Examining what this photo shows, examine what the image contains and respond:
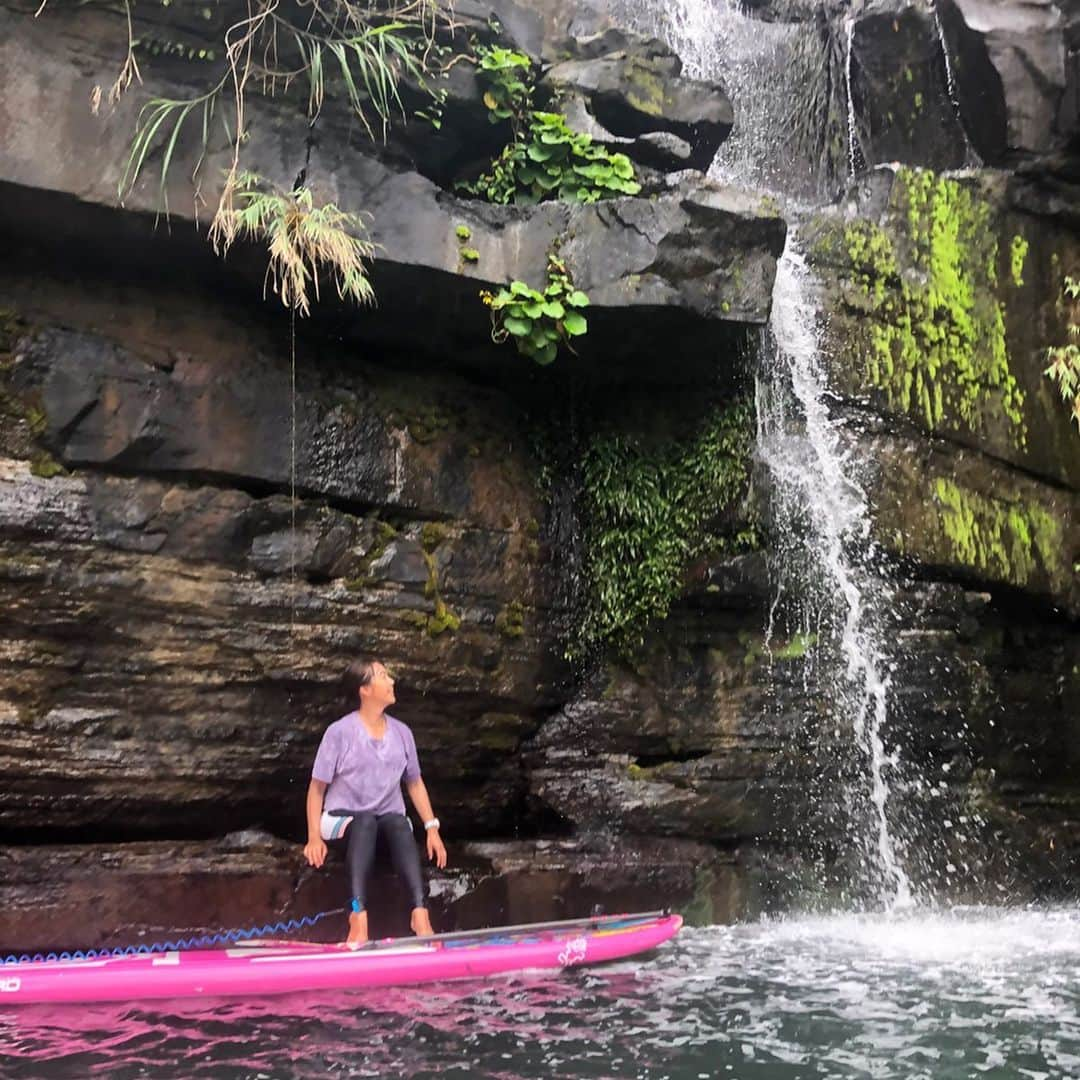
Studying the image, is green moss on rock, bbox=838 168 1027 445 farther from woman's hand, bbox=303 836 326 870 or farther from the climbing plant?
woman's hand, bbox=303 836 326 870

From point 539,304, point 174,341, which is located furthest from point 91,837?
point 539,304

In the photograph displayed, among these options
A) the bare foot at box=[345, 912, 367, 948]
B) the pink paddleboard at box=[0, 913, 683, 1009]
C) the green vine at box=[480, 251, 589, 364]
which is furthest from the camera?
the green vine at box=[480, 251, 589, 364]

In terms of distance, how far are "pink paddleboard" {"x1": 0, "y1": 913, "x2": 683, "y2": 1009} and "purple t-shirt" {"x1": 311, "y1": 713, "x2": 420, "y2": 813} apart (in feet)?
2.55

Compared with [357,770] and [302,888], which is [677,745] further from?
[302,888]

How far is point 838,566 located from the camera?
725 cm

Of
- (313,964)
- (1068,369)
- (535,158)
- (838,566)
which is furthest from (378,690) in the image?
(1068,369)

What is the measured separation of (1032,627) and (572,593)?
373 cm

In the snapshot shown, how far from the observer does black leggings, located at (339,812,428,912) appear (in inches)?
217

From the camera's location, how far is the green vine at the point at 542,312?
6438 mm

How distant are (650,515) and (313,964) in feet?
12.6

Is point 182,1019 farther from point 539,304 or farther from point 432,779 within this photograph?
point 539,304

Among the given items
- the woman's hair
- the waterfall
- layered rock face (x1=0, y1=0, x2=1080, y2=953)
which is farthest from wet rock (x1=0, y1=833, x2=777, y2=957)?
the woman's hair

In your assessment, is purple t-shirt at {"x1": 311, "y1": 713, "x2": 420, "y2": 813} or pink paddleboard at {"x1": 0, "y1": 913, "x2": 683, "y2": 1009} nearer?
pink paddleboard at {"x1": 0, "y1": 913, "x2": 683, "y2": 1009}

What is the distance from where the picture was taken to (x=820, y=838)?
23.4ft
